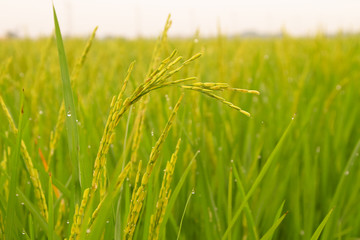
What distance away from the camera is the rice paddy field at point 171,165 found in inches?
16.7

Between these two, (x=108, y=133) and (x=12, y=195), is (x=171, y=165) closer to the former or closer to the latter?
(x=108, y=133)

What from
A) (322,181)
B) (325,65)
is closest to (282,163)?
(322,181)

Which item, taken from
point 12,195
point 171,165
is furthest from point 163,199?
point 12,195

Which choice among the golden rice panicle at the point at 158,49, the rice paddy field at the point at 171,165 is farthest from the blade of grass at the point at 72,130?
the golden rice panicle at the point at 158,49

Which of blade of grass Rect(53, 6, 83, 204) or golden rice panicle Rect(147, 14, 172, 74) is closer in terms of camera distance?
blade of grass Rect(53, 6, 83, 204)

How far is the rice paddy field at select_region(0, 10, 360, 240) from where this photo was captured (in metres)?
0.43

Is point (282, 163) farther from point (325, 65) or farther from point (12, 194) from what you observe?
point (325, 65)

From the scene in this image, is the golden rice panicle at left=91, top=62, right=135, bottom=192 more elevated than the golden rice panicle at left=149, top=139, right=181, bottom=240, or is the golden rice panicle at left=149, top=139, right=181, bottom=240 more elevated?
the golden rice panicle at left=91, top=62, right=135, bottom=192

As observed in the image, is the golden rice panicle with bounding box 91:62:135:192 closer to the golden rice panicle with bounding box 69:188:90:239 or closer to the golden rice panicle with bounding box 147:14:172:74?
the golden rice panicle with bounding box 69:188:90:239

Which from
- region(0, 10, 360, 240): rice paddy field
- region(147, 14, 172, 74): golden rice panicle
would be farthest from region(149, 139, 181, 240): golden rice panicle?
region(147, 14, 172, 74): golden rice panicle

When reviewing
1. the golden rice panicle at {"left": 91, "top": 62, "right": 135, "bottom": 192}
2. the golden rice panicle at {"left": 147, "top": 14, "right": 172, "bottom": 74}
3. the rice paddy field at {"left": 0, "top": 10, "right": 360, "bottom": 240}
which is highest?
the golden rice panicle at {"left": 147, "top": 14, "right": 172, "bottom": 74}

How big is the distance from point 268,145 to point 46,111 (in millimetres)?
776

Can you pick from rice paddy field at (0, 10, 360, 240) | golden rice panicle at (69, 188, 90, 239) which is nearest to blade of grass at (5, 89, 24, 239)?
rice paddy field at (0, 10, 360, 240)

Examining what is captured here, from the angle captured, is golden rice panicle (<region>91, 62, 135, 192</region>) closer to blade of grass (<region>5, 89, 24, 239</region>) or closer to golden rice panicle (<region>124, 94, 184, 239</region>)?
golden rice panicle (<region>124, 94, 184, 239</region>)
